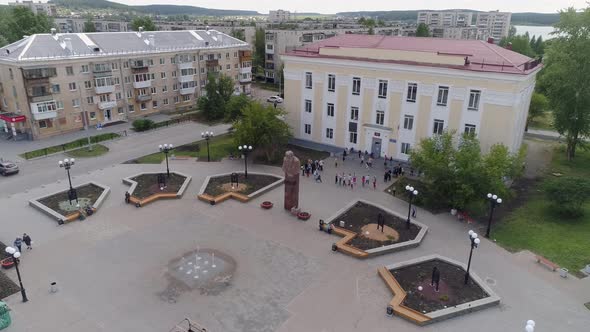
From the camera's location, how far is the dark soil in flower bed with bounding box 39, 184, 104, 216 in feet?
89.7

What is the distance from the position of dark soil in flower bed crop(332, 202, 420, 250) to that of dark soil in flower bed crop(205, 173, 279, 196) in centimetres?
747

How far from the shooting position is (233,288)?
19734mm

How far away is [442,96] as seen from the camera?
3341 centimetres

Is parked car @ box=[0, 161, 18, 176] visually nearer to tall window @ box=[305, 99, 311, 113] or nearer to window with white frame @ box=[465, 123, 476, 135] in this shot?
tall window @ box=[305, 99, 311, 113]

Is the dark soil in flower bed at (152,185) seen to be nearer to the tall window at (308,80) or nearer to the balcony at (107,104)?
the tall window at (308,80)

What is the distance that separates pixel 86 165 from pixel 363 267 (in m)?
26.7

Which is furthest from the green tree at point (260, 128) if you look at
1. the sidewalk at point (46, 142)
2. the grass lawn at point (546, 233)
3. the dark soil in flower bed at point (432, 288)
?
the grass lawn at point (546, 233)

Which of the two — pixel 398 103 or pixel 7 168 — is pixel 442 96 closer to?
pixel 398 103

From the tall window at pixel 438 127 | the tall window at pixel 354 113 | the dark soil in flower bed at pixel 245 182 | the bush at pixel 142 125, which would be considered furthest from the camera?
the bush at pixel 142 125

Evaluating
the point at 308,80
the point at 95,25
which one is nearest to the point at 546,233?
the point at 308,80

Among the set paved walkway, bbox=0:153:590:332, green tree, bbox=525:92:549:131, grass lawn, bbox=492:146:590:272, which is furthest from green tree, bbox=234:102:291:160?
green tree, bbox=525:92:549:131

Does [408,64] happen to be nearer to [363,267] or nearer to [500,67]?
[500,67]

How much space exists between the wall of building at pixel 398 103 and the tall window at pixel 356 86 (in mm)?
336

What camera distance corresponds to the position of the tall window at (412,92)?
3438 cm
